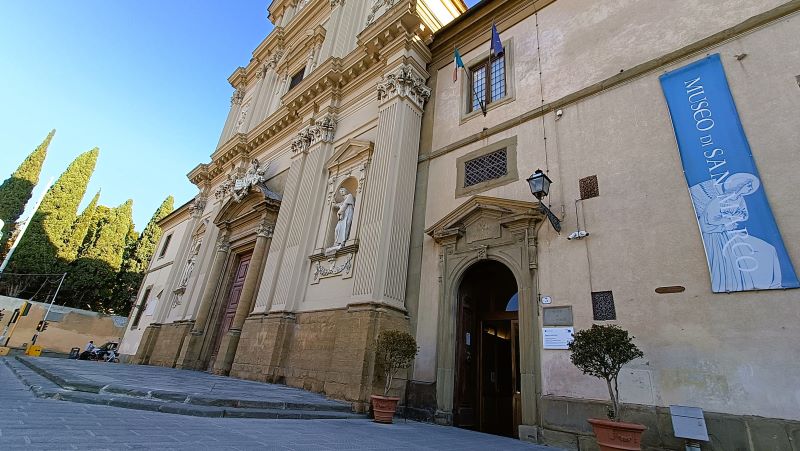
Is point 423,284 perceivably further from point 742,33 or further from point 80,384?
point 742,33

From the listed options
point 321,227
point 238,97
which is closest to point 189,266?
point 321,227

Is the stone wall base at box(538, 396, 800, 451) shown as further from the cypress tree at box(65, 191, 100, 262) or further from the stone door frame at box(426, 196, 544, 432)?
the cypress tree at box(65, 191, 100, 262)

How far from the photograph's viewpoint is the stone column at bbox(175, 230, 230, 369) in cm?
1314

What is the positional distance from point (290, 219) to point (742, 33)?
10.9 meters

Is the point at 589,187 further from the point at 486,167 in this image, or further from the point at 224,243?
the point at 224,243

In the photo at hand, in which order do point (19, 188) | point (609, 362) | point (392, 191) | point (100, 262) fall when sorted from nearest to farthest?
point (609, 362) < point (392, 191) < point (19, 188) < point (100, 262)

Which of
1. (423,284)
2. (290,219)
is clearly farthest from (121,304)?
(423,284)

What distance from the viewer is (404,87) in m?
10.3

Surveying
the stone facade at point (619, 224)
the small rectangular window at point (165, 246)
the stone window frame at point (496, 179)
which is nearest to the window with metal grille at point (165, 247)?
the small rectangular window at point (165, 246)

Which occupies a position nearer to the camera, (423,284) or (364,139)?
(423,284)

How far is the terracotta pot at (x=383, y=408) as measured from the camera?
6.28 metres

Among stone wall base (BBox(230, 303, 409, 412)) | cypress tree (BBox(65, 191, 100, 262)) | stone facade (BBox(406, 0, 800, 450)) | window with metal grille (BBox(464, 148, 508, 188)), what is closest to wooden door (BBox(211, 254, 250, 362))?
stone wall base (BBox(230, 303, 409, 412))

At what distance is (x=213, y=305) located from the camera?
46.0 ft

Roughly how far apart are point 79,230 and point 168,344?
23.7 meters
